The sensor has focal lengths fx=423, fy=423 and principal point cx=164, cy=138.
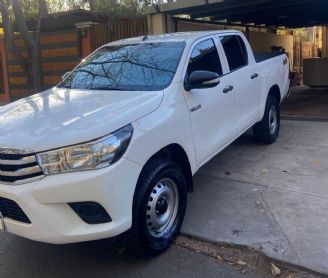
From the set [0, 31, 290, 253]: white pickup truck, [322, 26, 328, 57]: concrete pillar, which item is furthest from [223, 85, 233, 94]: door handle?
[322, 26, 328, 57]: concrete pillar

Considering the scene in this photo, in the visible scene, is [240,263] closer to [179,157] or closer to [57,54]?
[179,157]

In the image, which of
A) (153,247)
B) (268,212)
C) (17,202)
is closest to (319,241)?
(268,212)

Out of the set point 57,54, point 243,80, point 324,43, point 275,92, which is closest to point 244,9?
point 275,92

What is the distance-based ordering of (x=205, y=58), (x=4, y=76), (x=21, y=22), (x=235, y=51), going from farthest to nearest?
(x=4, y=76) → (x=21, y=22) → (x=235, y=51) → (x=205, y=58)

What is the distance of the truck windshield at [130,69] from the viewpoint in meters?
4.29

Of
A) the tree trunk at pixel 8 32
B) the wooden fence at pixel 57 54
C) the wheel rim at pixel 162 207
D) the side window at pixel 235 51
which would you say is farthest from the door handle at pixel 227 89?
the wooden fence at pixel 57 54

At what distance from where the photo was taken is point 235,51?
19.3 ft

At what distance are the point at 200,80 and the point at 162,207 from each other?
4.36ft

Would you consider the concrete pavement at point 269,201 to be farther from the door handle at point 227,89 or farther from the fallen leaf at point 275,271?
the door handle at point 227,89

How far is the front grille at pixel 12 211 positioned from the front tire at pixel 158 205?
33.0 inches

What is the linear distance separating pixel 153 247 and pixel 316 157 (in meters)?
3.64

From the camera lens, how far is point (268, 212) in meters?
4.46

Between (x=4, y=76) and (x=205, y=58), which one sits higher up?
(x=205, y=58)

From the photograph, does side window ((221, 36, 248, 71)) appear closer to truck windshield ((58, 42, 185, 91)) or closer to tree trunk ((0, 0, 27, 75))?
truck windshield ((58, 42, 185, 91))
